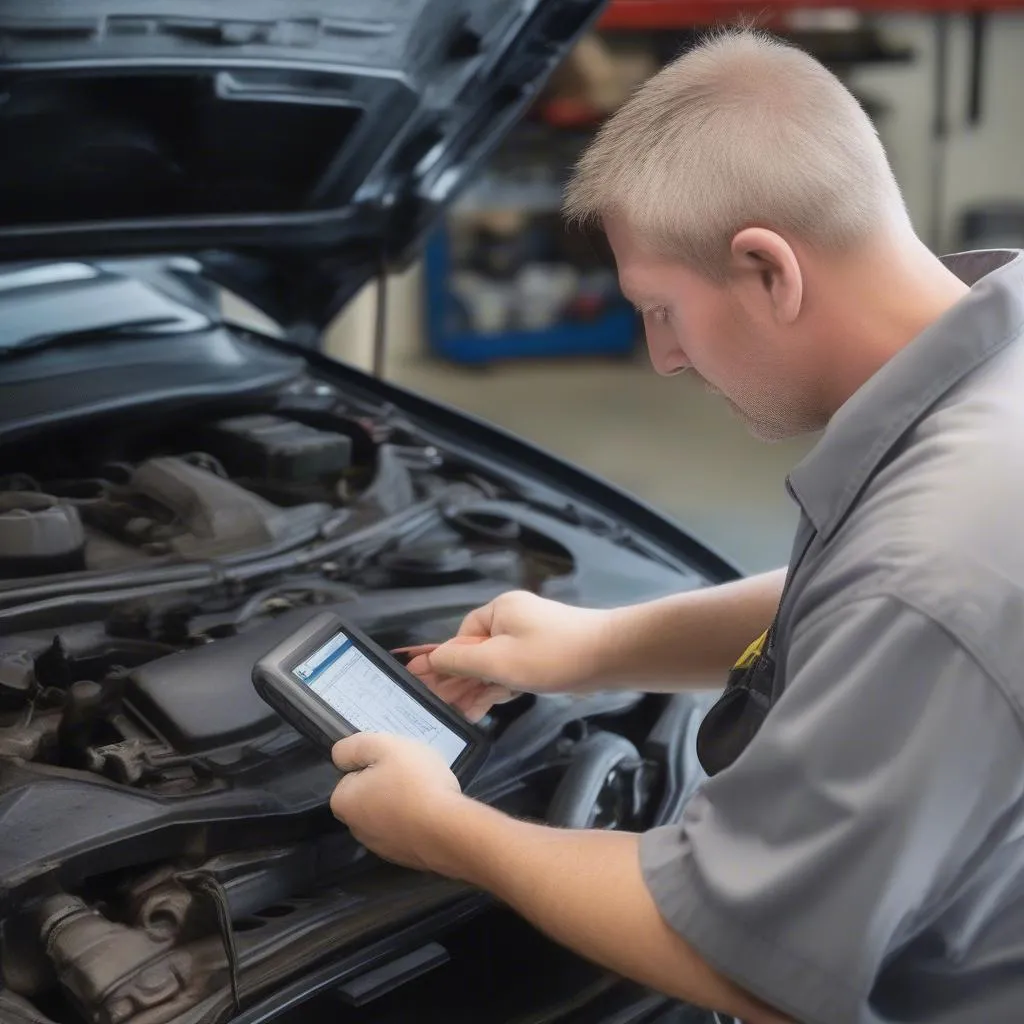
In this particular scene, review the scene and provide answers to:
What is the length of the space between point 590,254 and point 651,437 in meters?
0.56

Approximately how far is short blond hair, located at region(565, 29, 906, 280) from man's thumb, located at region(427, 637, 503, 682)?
36cm

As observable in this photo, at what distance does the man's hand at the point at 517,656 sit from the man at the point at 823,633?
174 mm

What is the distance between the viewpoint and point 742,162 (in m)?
0.78

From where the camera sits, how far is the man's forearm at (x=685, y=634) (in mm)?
1050

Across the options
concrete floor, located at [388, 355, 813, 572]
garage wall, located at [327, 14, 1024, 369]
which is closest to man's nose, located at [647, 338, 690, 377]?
concrete floor, located at [388, 355, 813, 572]

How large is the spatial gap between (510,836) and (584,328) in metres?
4.09

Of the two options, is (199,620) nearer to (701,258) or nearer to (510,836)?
(510,836)

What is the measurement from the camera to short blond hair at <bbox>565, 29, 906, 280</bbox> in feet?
→ 2.54

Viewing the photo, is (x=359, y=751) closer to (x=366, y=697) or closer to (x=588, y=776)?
(x=366, y=697)

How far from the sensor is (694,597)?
42.2 inches

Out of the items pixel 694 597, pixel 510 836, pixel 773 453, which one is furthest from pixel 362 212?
pixel 773 453

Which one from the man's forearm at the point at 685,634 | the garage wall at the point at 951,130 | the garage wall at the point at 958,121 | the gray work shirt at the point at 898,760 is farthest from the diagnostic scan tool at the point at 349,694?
the garage wall at the point at 958,121

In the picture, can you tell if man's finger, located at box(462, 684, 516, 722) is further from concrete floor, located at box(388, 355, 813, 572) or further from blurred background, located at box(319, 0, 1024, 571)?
blurred background, located at box(319, 0, 1024, 571)

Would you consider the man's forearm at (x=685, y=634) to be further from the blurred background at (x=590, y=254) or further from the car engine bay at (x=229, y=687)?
the blurred background at (x=590, y=254)
